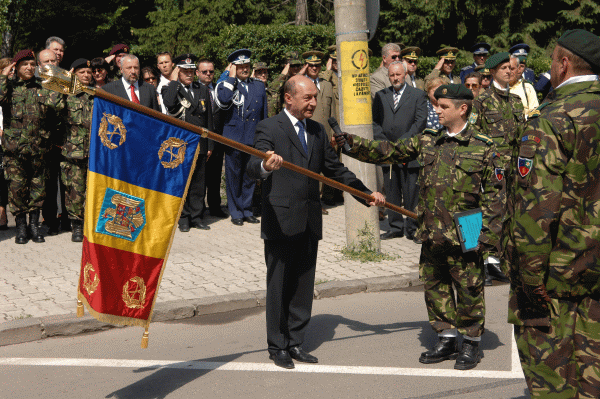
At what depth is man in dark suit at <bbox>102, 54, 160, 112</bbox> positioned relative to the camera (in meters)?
9.77

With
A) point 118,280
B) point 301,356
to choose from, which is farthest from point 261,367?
point 118,280

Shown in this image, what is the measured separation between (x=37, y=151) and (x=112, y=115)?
536cm

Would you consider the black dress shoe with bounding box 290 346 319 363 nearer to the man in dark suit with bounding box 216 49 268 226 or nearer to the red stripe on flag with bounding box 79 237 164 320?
the red stripe on flag with bounding box 79 237 164 320

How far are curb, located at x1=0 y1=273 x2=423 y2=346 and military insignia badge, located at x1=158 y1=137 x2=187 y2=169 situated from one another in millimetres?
2220

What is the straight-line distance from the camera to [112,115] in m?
4.73

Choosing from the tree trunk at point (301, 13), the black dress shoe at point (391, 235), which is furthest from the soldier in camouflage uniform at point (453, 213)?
the tree trunk at point (301, 13)

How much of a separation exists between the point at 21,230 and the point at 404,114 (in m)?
5.25

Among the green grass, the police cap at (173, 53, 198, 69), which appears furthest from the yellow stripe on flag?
the police cap at (173, 53, 198, 69)

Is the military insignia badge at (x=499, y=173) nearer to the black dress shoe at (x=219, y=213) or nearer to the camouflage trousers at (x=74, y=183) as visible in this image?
the camouflage trousers at (x=74, y=183)

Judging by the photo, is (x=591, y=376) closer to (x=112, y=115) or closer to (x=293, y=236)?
(x=293, y=236)

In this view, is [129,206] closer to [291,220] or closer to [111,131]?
[111,131]

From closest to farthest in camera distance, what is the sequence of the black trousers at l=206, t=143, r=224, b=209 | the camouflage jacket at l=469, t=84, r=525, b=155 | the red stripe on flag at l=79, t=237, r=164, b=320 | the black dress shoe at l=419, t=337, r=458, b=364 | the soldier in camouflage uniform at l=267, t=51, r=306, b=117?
1. the red stripe on flag at l=79, t=237, r=164, b=320
2. the black dress shoe at l=419, t=337, r=458, b=364
3. the camouflage jacket at l=469, t=84, r=525, b=155
4. the black trousers at l=206, t=143, r=224, b=209
5. the soldier in camouflage uniform at l=267, t=51, r=306, b=117

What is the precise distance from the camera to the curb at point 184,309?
20.9ft

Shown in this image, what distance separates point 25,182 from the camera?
963cm
